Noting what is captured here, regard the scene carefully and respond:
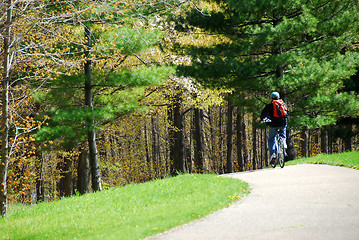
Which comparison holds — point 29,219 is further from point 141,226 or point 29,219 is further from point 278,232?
point 278,232

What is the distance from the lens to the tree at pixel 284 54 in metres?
14.4

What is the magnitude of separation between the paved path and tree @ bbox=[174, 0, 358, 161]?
259 inches

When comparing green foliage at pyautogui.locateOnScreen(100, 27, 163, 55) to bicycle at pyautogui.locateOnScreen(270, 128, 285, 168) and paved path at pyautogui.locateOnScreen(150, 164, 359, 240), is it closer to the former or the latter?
bicycle at pyautogui.locateOnScreen(270, 128, 285, 168)

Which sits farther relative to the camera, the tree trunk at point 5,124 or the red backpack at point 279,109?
Result: the red backpack at point 279,109

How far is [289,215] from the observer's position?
232 inches

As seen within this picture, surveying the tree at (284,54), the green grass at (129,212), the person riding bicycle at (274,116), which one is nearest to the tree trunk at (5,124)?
the green grass at (129,212)

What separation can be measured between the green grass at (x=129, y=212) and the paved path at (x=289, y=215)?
1.38 feet

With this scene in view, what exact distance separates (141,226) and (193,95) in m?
14.4

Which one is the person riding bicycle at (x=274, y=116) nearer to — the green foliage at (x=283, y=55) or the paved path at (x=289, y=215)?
the paved path at (x=289, y=215)

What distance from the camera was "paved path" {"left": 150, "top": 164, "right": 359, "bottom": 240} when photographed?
4961 mm

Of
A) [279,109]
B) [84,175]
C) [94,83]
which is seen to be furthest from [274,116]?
[84,175]

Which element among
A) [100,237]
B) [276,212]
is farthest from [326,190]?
[100,237]

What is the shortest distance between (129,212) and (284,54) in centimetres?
939

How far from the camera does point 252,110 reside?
16.7 metres
